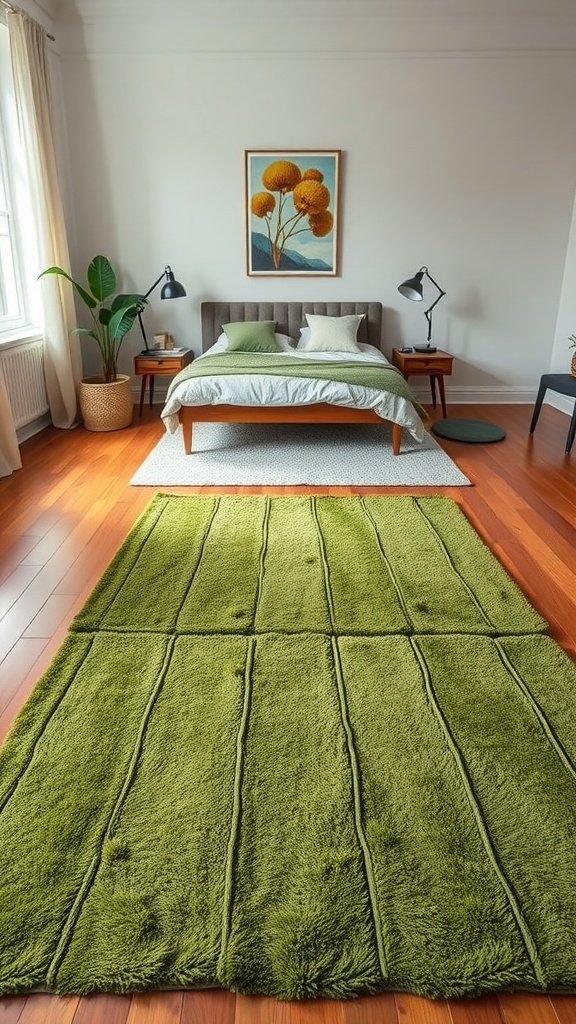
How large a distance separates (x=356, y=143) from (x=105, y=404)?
9.24 feet

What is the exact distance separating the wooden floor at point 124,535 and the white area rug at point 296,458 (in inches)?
4.8

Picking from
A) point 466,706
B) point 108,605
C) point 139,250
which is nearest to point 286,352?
point 139,250

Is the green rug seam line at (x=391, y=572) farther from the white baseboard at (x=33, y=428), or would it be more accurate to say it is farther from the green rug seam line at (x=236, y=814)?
the white baseboard at (x=33, y=428)

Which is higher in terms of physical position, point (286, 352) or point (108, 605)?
point (286, 352)

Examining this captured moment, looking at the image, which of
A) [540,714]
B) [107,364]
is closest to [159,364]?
[107,364]

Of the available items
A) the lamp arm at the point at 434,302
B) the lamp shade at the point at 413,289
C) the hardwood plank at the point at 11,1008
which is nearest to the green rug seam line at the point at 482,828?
the hardwood plank at the point at 11,1008

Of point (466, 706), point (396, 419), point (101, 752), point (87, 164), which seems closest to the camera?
point (101, 752)

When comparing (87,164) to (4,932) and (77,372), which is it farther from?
(4,932)

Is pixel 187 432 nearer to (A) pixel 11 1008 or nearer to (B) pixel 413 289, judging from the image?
(B) pixel 413 289

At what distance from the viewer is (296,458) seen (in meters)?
4.14

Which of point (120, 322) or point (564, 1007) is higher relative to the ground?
point (120, 322)

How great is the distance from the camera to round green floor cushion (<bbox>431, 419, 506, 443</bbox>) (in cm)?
460

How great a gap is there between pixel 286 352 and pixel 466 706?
358cm

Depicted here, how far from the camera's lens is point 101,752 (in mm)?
1755
